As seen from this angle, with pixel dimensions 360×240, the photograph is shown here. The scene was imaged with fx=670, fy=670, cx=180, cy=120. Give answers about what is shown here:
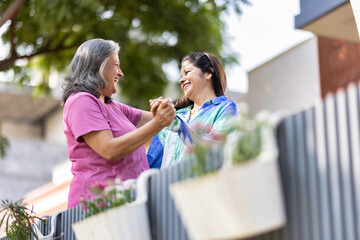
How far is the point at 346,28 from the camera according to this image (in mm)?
8578

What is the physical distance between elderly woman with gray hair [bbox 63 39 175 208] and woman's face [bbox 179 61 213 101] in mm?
530

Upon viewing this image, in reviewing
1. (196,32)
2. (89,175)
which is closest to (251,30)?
(196,32)

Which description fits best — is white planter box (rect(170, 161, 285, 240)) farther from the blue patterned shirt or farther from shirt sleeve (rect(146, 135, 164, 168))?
shirt sleeve (rect(146, 135, 164, 168))

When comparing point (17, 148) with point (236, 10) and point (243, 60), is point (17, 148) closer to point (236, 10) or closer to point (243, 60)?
point (243, 60)

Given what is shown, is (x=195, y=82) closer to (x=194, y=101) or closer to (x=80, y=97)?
(x=194, y=101)

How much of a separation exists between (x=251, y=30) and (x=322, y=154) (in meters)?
13.5

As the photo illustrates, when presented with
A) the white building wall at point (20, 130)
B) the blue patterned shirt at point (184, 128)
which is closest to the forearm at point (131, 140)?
the blue patterned shirt at point (184, 128)

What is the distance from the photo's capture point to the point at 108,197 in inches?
113

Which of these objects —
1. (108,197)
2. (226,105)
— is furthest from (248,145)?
(226,105)

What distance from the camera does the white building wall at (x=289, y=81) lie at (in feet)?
35.9

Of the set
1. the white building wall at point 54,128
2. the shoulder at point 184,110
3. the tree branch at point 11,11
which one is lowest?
the shoulder at point 184,110

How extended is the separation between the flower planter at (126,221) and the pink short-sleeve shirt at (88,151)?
0.63 meters

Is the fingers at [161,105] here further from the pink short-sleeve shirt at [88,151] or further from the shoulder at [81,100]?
the shoulder at [81,100]

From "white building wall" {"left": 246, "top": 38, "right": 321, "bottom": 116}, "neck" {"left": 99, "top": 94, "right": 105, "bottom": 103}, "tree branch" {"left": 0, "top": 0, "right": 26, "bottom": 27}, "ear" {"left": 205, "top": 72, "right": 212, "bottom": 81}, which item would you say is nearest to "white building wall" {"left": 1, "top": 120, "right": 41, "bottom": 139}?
"white building wall" {"left": 246, "top": 38, "right": 321, "bottom": 116}
